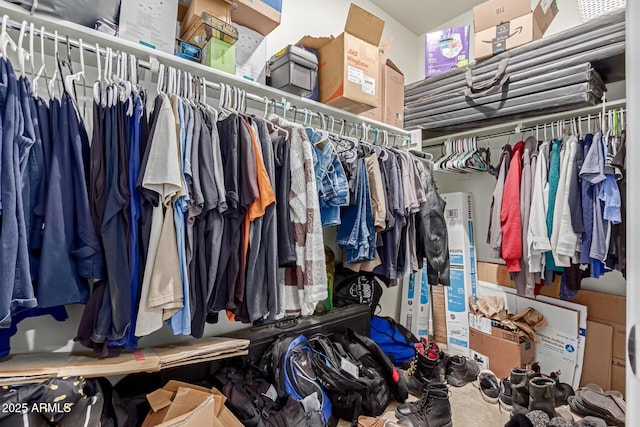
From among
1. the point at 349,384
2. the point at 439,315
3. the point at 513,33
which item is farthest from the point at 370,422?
the point at 513,33

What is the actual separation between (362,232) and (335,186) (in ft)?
0.99

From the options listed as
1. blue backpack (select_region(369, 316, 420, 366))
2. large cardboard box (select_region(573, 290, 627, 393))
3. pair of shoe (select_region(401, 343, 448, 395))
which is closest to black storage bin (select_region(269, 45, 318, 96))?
blue backpack (select_region(369, 316, 420, 366))

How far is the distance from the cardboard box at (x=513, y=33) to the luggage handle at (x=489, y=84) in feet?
0.34

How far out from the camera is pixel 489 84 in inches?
83.4

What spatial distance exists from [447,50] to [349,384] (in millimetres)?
2454

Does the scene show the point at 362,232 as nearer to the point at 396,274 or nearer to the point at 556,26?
the point at 396,274

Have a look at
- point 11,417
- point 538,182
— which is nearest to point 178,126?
point 11,417

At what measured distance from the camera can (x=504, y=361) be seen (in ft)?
7.06

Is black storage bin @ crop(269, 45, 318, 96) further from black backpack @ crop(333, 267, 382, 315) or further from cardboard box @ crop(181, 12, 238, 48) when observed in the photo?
black backpack @ crop(333, 267, 382, 315)

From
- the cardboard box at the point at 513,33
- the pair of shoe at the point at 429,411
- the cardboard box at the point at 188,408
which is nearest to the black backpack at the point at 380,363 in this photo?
the pair of shoe at the point at 429,411

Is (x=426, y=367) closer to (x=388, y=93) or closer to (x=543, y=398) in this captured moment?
(x=543, y=398)

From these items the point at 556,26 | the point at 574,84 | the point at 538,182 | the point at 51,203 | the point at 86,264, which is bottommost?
the point at 86,264

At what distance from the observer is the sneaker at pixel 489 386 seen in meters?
1.92

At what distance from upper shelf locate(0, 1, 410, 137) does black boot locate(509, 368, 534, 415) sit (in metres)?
1.82
